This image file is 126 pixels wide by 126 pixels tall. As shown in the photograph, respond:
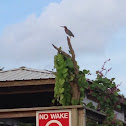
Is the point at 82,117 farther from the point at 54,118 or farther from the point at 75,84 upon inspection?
the point at 75,84

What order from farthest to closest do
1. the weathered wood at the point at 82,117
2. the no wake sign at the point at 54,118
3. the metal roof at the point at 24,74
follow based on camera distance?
the metal roof at the point at 24,74
the weathered wood at the point at 82,117
the no wake sign at the point at 54,118

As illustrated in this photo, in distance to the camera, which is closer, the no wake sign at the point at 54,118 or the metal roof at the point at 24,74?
the no wake sign at the point at 54,118

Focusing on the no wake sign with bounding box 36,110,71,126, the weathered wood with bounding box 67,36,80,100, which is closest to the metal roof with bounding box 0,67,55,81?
the weathered wood with bounding box 67,36,80,100

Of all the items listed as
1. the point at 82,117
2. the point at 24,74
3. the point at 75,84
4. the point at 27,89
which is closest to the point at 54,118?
the point at 82,117

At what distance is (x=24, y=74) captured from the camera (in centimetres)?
1648

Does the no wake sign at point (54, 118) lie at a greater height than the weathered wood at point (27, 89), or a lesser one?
lesser

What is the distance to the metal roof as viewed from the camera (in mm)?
15484

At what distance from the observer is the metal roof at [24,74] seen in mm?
15484

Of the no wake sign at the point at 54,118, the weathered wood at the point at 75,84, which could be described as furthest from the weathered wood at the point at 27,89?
the no wake sign at the point at 54,118

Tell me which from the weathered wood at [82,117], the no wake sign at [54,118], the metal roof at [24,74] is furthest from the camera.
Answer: the metal roof at [24,74]

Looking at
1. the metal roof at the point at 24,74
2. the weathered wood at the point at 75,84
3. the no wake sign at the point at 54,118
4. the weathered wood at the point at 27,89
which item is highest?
the metal roof at the point at 24,74

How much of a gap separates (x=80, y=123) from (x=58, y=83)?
1.21m

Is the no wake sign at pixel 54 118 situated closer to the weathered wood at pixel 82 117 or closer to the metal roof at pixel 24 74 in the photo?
the weathered wood at pixel 82 117

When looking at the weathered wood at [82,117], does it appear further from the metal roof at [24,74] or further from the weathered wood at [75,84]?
the metal roof at [24,74]
